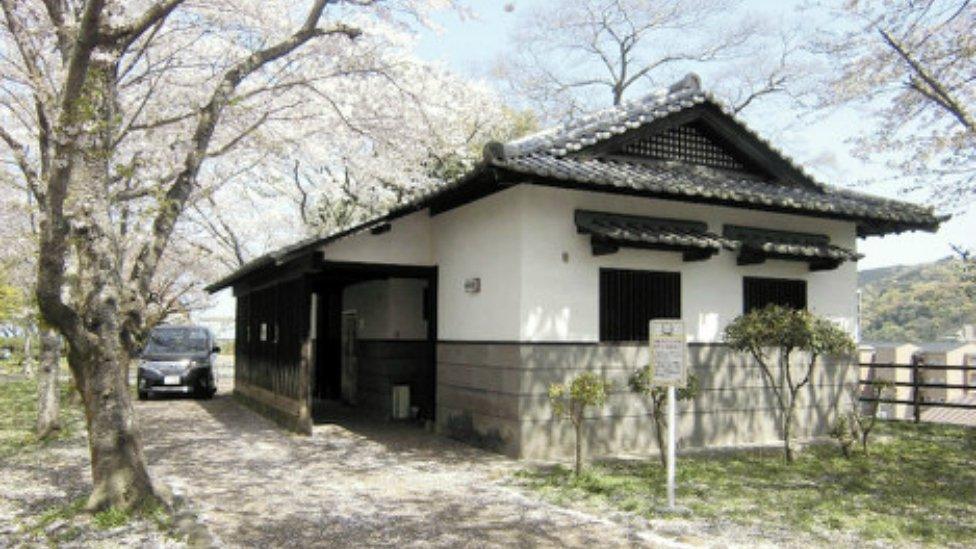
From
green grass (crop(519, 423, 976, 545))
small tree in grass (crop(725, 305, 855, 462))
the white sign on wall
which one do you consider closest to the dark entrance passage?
green grass (crop(519, 423, 976, 545))

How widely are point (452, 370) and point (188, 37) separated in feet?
21.4

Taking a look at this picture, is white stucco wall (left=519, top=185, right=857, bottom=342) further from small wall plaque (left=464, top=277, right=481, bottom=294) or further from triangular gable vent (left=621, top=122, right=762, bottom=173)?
small wall plaque (left=464, top=277, right=481, bottom=294)

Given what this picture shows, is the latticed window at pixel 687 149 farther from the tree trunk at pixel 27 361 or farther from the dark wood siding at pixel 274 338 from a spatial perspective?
the tree trunk at pixel 27 361

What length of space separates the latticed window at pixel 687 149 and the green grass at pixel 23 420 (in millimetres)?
9603

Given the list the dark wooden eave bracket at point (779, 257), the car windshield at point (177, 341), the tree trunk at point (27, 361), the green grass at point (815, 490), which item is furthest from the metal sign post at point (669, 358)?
the tree trunk at point (27, 361)

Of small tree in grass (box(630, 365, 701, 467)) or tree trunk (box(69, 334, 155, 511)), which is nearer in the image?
tree trunk (box(69, 334, 155, 511))

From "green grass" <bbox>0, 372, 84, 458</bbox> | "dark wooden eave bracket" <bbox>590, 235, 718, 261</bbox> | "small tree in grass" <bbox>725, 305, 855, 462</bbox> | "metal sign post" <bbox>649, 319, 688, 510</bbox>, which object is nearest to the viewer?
"metal sign post" <bbox>649, 319, 688, 510</bbox>

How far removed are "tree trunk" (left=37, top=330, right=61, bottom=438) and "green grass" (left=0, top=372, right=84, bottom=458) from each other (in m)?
0.17

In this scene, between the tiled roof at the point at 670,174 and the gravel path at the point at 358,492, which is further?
the tiled roof at the point at 670,174

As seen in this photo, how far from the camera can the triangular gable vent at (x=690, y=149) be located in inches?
444

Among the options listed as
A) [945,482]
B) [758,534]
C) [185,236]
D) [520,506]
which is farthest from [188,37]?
[185,236]

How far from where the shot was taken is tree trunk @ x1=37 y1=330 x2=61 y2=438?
11117 mm

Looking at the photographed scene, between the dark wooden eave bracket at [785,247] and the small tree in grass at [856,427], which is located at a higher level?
the dark wooden eave bracket at [785,247]

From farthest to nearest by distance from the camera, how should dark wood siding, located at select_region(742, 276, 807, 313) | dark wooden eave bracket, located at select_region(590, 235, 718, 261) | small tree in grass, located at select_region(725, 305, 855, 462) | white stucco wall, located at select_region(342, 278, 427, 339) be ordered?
white stucco wall, located at select_region(342, 278, 427, 339)
dark wood siding, located at select_region(742, 276, 807, 313)
dark wooden eave bracket, located at select_region(590, 235, 718, 261)
small tree in grass, located at select_region(725, 305, 855, 462)
